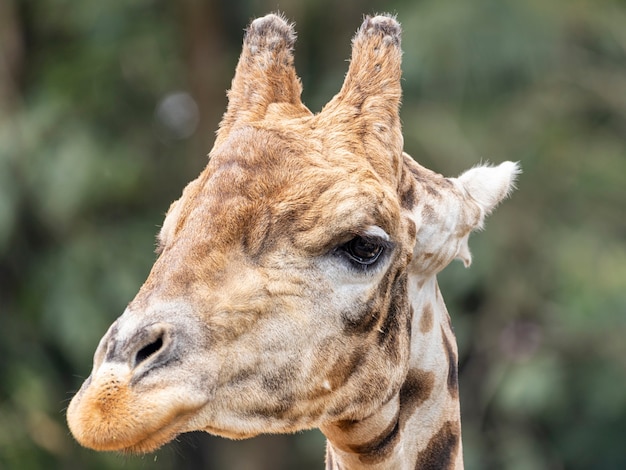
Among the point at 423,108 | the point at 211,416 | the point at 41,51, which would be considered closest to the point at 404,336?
the point at 211,416

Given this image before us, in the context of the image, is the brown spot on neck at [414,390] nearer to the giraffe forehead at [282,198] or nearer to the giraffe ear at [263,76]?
the giraffe forehead at [282,198]

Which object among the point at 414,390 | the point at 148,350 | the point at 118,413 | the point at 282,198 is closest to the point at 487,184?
the point at 414,390

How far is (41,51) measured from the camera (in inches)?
571

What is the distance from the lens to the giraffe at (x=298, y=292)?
8.80 ft

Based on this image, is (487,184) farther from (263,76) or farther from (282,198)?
(282,198)

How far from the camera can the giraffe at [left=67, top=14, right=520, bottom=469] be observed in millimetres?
2682

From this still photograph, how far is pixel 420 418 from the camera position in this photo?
353 centimetres

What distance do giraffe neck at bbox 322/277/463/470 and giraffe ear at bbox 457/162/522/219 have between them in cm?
39

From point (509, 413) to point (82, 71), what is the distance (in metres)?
6.90

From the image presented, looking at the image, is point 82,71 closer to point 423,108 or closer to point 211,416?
point 423,108

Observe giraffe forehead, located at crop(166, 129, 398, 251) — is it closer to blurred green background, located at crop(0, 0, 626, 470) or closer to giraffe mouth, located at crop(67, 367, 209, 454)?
giraffe mouth, located at crop(67, 367, 209, 454)

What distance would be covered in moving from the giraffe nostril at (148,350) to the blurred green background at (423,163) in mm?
9209

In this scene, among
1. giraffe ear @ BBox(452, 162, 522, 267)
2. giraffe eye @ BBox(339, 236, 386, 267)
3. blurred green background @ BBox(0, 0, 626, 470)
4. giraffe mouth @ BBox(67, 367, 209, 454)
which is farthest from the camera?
blurred green background @ BBox(0, 0, 626, 470)

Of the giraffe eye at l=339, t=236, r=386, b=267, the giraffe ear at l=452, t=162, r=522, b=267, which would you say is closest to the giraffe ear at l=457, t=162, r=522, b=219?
the giraffe ear at l=452, t=162, r=522, b=267
